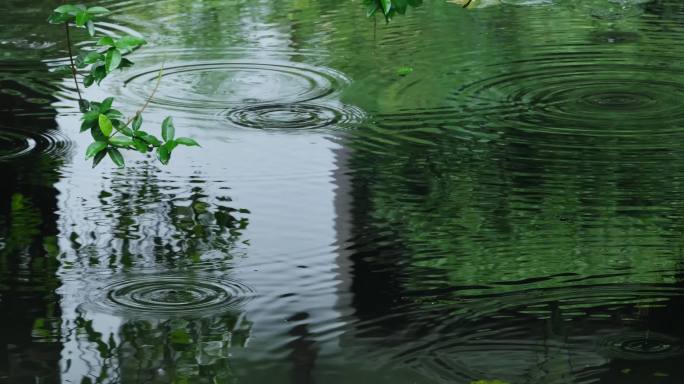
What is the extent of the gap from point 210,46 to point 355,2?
1948mm

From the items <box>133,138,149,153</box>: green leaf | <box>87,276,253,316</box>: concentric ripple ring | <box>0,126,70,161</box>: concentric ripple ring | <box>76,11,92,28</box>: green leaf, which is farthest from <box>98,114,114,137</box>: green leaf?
<box>0,126,70,161</box>: concentric ripple ring

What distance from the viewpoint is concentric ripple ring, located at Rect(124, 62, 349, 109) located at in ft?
24.4

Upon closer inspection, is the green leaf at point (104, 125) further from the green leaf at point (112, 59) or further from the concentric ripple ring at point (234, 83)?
the concentric ripple ring at point (234, 83)

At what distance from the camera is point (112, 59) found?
478cm

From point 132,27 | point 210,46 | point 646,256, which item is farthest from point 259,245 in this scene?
point 132,27

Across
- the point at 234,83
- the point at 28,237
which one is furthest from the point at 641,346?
the point at 234,83

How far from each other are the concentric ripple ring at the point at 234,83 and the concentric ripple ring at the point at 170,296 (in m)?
2.56

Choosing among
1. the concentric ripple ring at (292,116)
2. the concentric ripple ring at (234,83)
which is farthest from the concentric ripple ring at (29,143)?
the concentric ripple ring at (292,116)

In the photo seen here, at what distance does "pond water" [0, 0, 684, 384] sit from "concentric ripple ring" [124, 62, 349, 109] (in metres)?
0.03

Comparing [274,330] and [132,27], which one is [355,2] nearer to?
[132,27]

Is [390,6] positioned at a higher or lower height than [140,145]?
higher

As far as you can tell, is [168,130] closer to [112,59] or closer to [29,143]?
[112,59]

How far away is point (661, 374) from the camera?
405 cm

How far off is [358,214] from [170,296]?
1.12m
